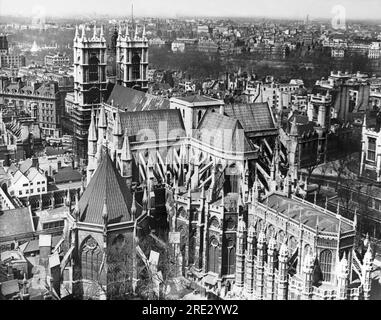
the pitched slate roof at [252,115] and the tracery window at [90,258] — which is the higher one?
the pitched slate roof at [252,115]

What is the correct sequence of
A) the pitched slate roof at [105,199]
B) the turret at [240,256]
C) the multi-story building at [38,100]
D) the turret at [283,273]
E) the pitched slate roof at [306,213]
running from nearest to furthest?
the turret at [283,273]
the pitched slate roof at [306,213]
the pitched slate roof at [105,199]
the turret at [240,256]
the multi-story building at [38,100]

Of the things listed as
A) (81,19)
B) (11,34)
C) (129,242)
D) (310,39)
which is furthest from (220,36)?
(129,242)

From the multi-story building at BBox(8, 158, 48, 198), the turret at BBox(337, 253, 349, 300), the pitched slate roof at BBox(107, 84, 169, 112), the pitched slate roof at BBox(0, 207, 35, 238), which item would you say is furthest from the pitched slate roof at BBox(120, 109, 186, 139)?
the turret at BBox(337, 253, 349, 300)

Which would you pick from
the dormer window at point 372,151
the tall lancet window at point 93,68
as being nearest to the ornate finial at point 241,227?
the dormer window at point 372,151

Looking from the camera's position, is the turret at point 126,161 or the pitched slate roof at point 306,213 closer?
the pitched slate roof at point 306,213

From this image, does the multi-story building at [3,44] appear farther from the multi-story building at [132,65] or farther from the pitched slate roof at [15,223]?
the pitched slate roof at [15,223]

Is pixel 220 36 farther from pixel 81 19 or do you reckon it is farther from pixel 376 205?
pixel 376 205

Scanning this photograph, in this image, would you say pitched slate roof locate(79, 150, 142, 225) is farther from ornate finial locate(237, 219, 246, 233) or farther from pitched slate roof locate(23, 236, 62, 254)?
ornate finial locate(237, 219, 246, 233)

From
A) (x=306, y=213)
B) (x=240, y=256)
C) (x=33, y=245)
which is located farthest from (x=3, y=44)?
(x=306, y=213)
